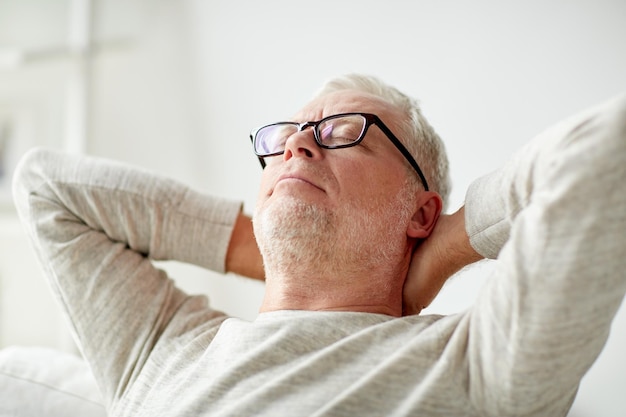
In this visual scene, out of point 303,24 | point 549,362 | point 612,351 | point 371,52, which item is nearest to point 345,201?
point 549,362

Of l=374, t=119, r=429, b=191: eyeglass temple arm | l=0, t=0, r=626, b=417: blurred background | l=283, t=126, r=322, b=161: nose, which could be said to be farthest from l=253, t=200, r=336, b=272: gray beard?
l=0, t=0, r=626, b=417: blurred background

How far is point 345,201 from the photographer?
1176 mm

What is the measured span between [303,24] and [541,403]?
1.59 meters

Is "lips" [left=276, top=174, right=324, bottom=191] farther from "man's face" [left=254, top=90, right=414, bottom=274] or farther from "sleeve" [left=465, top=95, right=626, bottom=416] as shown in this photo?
"sleeve" [left=465, top=95, right=626, bottom=416]

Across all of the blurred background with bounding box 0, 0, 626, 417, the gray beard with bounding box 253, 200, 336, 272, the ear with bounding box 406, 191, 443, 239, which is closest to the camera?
the gray beard with bounding box 253, 200, 336, 272

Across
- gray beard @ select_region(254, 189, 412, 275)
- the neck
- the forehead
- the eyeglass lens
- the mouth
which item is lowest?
the neck

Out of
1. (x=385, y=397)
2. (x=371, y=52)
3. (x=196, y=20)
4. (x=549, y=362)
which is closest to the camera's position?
(x=549, y=362)

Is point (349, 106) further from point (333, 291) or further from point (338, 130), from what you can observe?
point (333, 291)

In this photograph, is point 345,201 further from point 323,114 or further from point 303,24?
point 303,24

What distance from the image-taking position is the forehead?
1.30m

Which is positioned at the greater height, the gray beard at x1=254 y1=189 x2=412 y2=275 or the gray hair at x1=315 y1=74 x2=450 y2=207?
the gray hair at x1=315 y1=74 x2=450 y2=207

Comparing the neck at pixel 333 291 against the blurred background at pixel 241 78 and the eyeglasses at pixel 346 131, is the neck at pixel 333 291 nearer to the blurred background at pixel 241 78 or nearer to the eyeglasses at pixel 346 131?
the eyeglasses at pixel 346 131

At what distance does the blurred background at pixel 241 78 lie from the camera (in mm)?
1535

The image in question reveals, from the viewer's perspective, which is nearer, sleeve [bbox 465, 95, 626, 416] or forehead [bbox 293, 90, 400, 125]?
sleeve [bbox 465, 95, 626, 416]
